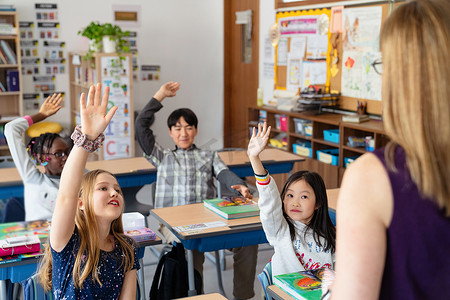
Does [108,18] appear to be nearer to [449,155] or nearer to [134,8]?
[134,8]

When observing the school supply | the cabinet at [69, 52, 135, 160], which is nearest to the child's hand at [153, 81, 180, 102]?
the school supply

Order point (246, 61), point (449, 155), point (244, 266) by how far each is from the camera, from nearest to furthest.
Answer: point (449, 155)
point (244, 266)
point (246, 61)

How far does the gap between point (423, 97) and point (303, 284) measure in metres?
1.19

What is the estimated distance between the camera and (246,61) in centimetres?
740

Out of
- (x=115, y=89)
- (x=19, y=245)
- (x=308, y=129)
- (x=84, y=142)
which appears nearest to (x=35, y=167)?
(x=19, y=245)

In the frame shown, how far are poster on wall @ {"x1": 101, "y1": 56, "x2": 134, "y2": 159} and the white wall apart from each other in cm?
90

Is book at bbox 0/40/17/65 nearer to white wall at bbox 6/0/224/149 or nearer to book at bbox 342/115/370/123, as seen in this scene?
white wall at bbox 6/0/224/149

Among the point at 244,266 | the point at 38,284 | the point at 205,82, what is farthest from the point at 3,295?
the point at 205,82

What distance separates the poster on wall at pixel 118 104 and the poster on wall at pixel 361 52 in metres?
2.38

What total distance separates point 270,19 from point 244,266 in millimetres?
4129

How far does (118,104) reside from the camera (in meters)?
6.29

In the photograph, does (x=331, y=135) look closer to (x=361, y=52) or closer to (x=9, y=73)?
(x=361, y=52)

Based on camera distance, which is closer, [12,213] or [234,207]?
[234,207]

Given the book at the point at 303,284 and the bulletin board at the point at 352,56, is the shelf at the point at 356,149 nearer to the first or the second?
the bulletin board at the point at 352,56
